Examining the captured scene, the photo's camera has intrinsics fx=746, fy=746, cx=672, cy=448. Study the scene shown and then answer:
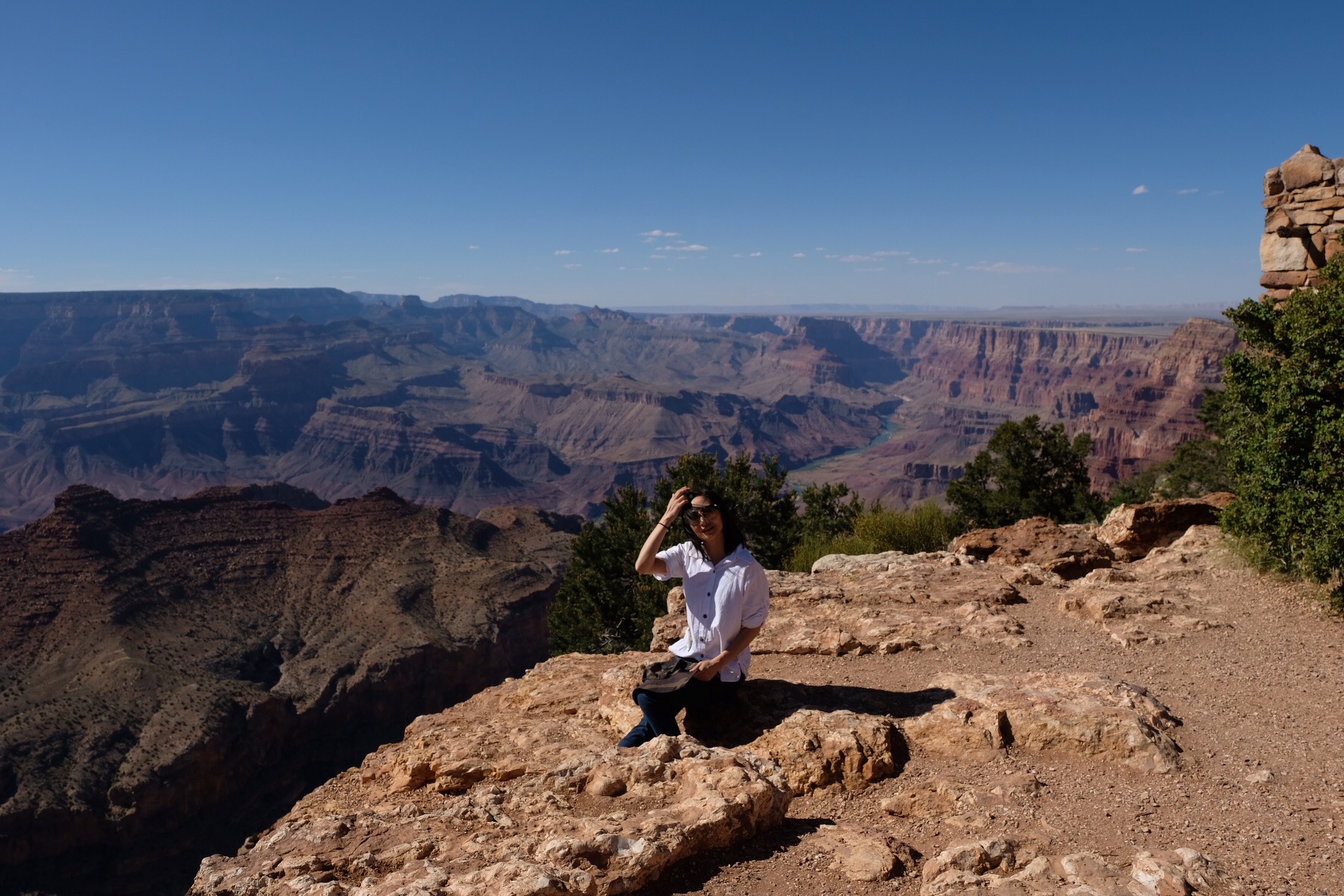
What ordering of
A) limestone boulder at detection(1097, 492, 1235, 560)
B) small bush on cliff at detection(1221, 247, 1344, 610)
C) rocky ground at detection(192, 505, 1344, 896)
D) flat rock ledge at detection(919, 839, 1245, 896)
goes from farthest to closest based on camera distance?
limestone boulder at detection(1097, 492, 1235, 560) → small bush on cliff at detection(1221, 247, 1344, 610) → rocky ground at detection(192, 505, 1344, 896) → flat rock ledge at detection(919, 839, 1245, 896)

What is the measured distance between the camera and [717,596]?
623 cm

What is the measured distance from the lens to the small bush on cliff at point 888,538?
18844mm

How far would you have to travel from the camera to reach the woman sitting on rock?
245 inches

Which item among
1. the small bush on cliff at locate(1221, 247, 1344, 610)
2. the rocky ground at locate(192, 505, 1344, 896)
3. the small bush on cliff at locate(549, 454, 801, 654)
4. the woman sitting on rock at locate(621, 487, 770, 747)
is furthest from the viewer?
the small bush on cliff at locate(549, 454, 801, 654)

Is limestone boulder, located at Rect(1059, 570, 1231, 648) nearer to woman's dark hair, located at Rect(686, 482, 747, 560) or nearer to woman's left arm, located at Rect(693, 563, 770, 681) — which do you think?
woman's left arm, located at Rect(693, 563, 770, 681)

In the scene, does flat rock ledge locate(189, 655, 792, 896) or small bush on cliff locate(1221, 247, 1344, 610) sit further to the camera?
small bush on cliff locate(1221, 247, 1344, 610)

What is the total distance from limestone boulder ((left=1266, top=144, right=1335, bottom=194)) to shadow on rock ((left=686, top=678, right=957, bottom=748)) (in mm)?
10068

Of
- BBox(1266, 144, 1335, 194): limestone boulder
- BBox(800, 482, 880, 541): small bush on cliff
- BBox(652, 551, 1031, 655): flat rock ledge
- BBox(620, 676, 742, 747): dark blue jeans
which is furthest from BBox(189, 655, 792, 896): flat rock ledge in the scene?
BBox(800, 482, 880, 541): small bush on cliff

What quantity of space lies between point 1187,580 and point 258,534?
81611 millimetres

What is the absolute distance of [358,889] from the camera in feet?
14.7

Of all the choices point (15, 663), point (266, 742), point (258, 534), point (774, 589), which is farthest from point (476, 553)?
point (774, 589)

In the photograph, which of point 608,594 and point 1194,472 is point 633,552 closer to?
point 608,594

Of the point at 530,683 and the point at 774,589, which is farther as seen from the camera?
the point at 774,589

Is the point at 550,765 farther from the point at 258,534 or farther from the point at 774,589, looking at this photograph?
the point at 258,534
